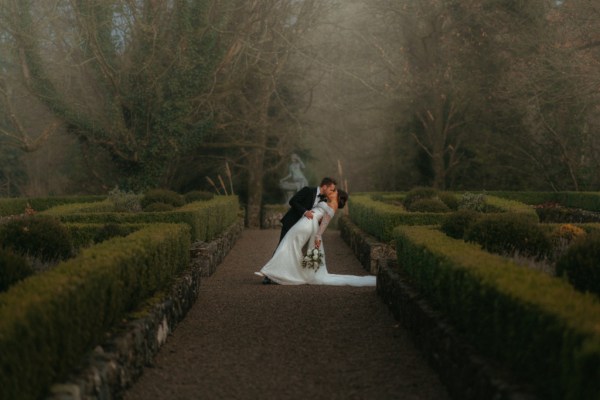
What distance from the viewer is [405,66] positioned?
30.6m

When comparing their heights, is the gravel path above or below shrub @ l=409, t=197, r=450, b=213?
below

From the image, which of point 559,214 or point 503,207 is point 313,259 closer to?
point 503,207

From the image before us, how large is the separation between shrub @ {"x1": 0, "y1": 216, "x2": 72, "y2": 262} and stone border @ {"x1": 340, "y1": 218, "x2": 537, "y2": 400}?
3944mm

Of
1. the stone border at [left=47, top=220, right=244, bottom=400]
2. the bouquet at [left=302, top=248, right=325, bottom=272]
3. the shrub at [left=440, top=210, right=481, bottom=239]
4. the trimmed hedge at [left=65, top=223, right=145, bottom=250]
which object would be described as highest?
the shrub at [left=440, top=210, right=481, bottom=239]

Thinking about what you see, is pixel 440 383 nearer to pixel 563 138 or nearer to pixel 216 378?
pixel 216 378

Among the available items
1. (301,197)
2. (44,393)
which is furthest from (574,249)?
(301,197)

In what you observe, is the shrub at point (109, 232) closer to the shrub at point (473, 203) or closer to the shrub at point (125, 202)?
the shrub at point (125, 202)

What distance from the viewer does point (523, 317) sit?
5473 mm

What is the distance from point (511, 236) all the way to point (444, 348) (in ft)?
12.6

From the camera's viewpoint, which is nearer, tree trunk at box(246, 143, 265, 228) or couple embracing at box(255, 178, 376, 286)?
couple embracing at box(255, 178, 376, 286)

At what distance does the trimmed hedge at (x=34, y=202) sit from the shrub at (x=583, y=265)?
1934 cm

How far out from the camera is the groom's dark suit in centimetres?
1352

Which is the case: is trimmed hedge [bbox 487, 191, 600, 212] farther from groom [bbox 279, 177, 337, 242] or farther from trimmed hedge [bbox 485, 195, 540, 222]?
groom [bbox 279, 177, 337, 242]

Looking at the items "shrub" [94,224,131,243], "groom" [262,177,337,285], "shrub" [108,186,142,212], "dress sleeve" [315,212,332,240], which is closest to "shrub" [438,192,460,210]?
"shrub" [108,186,142,212]
